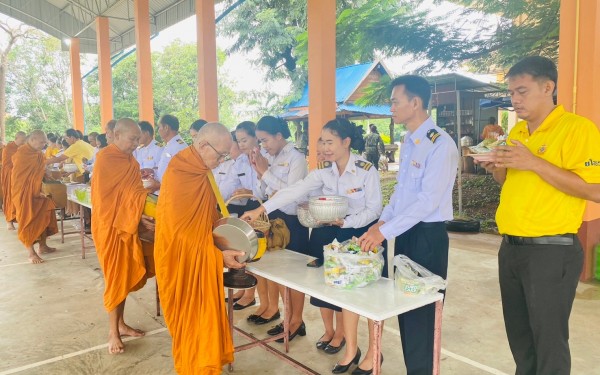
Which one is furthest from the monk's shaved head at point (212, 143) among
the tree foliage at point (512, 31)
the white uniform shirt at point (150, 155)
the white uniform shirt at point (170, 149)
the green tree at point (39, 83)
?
the green tree at point (39, 83)

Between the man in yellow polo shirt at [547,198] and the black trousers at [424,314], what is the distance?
348 mm

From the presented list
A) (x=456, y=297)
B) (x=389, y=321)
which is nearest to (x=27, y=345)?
(x=389, y=321)

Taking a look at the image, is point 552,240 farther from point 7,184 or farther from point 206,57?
point 7,184

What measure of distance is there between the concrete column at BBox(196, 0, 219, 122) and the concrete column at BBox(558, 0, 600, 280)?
581 cm

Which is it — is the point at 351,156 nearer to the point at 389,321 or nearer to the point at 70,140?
the point at 389,321

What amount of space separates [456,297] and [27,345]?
11.2 ft

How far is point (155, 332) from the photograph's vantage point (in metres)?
3.52

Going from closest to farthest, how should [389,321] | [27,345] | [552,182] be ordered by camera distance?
[552,182] → [27,345] → [389,321]

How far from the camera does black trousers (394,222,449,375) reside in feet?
7.20

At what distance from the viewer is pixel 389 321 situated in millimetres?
3580

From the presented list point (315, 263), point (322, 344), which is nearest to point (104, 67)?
point (322, 344)

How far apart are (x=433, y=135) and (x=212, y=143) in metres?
1.13

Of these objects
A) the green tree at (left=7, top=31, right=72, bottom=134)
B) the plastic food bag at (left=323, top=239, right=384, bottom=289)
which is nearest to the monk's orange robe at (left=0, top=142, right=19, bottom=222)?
the plastic food bag at (left=323, top=239, right=384, bottom=289)

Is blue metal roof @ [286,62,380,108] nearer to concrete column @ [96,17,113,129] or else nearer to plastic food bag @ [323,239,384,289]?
concrete column @ [96,17,113,129]
